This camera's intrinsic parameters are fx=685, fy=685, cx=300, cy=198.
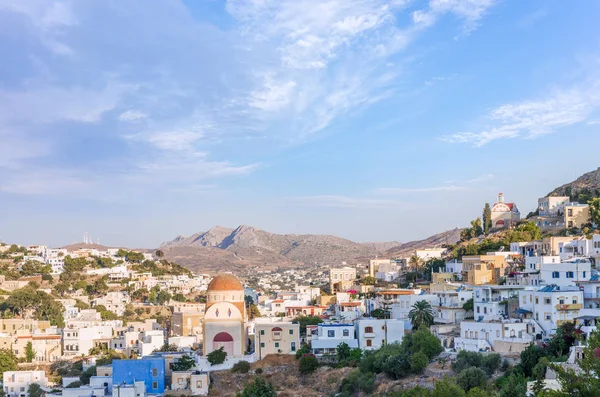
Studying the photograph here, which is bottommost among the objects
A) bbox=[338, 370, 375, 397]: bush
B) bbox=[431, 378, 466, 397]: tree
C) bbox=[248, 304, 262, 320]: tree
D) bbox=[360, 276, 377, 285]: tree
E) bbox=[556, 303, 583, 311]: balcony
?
bbox=[338, 370, 375, 397]: bush

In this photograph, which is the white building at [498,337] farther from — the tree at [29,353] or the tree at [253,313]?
the tree at [29,353]

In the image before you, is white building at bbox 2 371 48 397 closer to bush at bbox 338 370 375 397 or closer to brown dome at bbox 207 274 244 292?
brown dome at bbox 207 274 244 292

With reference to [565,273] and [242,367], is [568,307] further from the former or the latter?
[242,367]

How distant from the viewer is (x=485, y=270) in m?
50.0

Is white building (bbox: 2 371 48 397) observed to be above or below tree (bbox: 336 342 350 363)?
below

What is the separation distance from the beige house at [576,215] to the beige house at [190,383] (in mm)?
35133

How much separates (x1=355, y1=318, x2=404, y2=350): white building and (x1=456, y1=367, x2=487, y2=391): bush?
37.9ft

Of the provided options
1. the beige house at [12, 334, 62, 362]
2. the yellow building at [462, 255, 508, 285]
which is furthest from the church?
the beige house at [12, 334, 62, 362]

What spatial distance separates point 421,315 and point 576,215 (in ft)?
78.8

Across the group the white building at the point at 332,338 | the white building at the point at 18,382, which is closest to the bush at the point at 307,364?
the white building at the point at 332,338

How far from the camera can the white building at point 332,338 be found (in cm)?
4312

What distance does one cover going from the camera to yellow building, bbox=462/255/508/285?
49.4 meters

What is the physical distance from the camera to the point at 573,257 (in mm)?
47156

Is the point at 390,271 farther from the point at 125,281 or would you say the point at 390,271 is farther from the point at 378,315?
the point at 125,281
